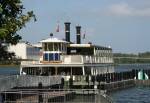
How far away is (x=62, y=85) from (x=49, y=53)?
1077 cm

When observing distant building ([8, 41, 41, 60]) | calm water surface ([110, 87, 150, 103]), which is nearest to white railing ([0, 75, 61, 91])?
calm water surface ([110, 87, 150, 103])

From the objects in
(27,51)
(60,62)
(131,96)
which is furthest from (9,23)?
(27,51)

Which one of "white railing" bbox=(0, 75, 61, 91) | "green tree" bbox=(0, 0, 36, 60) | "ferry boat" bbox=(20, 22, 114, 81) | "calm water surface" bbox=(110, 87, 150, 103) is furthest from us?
"calm water surface" bbox=(110, 87, 150, 103)

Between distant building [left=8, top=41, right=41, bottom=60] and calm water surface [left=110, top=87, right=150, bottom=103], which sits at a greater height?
distant building [left=8, top=41, right=41, bottom=60]

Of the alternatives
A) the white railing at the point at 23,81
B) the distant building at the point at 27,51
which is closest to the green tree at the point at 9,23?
the white railing at the point at 23,81

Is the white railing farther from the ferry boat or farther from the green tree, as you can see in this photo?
the green tree

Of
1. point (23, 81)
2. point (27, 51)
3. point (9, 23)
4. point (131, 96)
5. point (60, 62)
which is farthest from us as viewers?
point (27, 51)

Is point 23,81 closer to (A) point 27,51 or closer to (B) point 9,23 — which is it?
(B) point 9,23

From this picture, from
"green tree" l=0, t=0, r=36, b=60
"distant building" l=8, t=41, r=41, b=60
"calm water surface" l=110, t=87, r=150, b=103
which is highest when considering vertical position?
"distant building" l=8, t=41, r=41, b=60

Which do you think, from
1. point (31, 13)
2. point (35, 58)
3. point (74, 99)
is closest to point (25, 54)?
point (35, 58)

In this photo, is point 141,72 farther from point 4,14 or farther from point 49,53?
point 4,14

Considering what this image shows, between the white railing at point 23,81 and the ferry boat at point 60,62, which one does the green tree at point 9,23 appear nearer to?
the white railing at point 23,81

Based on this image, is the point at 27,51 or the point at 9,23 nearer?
the point at 9,23

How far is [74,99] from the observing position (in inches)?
1282
